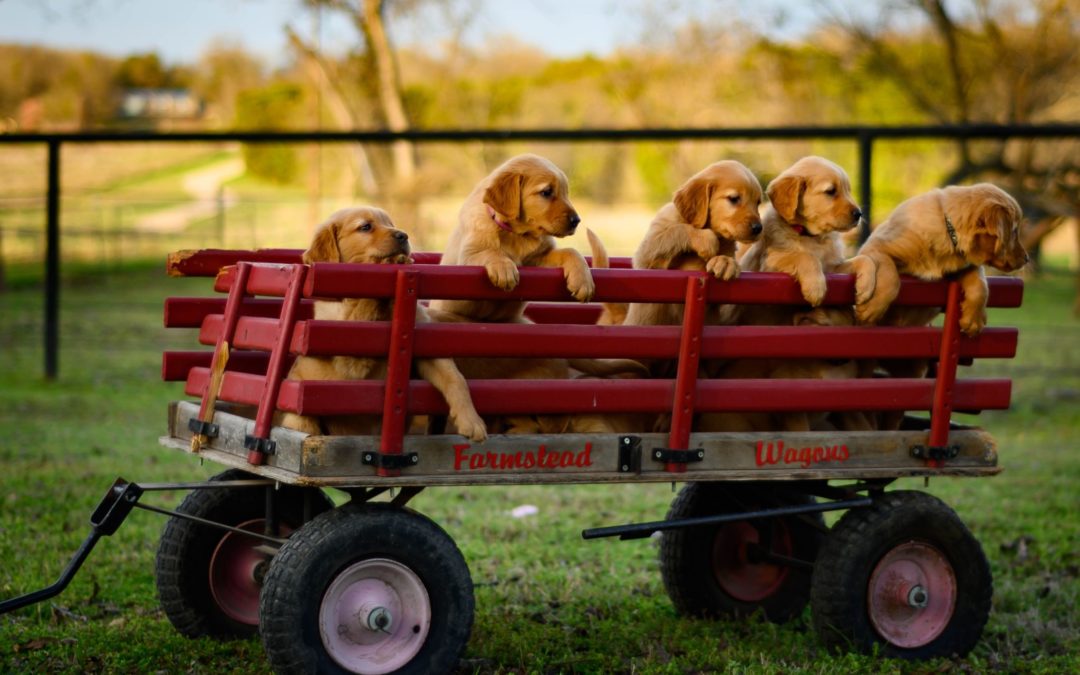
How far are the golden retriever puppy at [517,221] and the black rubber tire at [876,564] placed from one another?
4.75 ft

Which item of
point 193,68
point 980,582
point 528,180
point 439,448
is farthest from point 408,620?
point 193,68

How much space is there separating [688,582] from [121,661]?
2253 mm

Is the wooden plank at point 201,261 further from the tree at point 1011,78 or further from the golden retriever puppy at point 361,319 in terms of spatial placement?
the tree at point 1011,78

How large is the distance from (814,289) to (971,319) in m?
0.62

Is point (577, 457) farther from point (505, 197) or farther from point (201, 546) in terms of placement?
point (201, 546)

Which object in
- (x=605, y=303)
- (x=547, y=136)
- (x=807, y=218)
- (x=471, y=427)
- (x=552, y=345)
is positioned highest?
(x=547, y=136)

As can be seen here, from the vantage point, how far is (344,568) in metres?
A: 4.08

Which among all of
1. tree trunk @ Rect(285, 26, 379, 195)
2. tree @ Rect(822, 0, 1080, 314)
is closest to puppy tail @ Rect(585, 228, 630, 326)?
tree @ Rect(822, 0, 1080, 314)

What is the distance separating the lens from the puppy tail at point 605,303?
209 inches

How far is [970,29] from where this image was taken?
62.7 feet

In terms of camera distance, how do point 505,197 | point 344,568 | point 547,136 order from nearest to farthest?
point 344,568
point 505,197
point 547,136

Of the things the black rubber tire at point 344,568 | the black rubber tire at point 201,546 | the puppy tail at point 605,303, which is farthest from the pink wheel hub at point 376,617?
the puppy tail at point 605,303

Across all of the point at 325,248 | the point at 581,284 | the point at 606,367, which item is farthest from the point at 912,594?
the point at 325,248

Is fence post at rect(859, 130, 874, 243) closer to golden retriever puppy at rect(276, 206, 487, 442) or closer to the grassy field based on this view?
the grassy field
